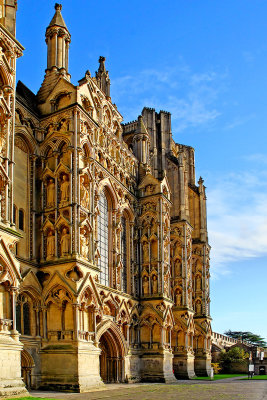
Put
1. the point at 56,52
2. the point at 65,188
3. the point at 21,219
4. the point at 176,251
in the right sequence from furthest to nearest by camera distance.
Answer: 1. the point at 176,251
2. the point at 56,52
3. the point at 65,188
4. the point at 21,219

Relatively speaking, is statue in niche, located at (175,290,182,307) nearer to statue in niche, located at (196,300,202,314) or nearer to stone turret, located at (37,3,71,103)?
statue in niche, located at (196,300,202,314)

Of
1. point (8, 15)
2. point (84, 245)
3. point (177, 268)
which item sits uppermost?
point (8, 15)

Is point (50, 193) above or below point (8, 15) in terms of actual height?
below

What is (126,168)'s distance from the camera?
35375 millimetres

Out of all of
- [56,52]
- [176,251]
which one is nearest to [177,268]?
[176,251]

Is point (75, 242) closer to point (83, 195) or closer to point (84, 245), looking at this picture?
point (84, 245)

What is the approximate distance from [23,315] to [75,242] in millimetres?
3919

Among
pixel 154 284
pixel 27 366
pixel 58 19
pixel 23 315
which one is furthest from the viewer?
pixel 154 284

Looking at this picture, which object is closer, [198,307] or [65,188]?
[65,188]

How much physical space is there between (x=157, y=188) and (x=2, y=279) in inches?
843

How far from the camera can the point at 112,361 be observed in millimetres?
29609

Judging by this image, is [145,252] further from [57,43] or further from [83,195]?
[57,43]

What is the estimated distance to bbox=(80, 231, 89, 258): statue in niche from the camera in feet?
75.8

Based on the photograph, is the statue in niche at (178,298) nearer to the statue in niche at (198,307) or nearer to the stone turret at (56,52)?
the statue in niche at (198,307)
